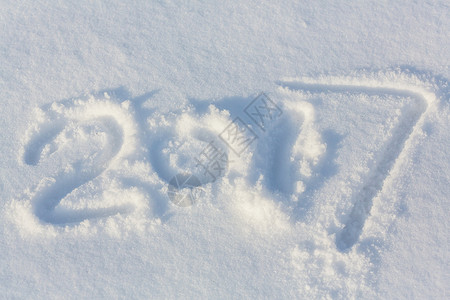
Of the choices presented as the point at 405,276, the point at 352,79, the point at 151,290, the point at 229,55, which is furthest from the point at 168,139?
the point at 405,276

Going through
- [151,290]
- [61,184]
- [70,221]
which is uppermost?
[61,184]

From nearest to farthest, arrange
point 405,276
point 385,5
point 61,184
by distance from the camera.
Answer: point 405,276, point 61,184, point 385,5

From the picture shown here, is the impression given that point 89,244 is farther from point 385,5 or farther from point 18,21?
point 385,5

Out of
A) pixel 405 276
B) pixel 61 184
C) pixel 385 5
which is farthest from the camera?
pixel 385 5

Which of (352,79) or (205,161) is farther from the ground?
(352,79)

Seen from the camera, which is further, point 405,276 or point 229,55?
point 229,55

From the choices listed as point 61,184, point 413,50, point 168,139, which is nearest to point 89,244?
point 61,184
